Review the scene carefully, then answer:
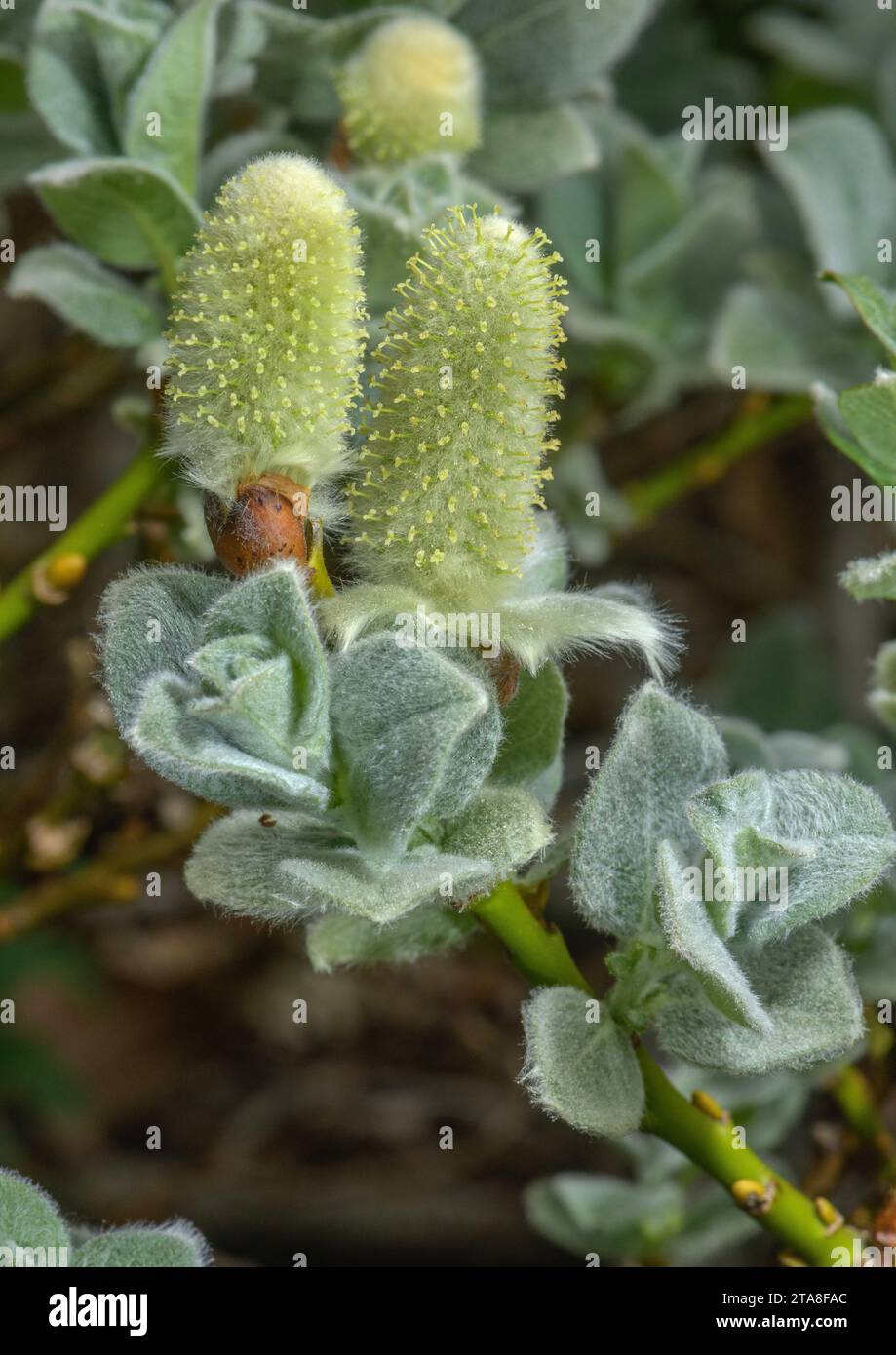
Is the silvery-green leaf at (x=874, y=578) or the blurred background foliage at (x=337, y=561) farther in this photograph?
the blurred background foliage at (x=337, y=561)

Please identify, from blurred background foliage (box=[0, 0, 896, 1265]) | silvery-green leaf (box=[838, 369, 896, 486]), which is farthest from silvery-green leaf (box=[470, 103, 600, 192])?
silvery-green leaf (box=[838, 369, 896, 486])

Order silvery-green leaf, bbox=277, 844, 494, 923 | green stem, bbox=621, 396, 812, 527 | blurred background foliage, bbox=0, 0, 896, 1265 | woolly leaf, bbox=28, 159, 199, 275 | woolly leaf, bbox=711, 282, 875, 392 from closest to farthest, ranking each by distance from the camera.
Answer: silvery-green leaf, bbox=277, 844, 494, 923, woolly leaf, bbox=28, 159, 199, 275, blurred background foliage, bbox=0, 0, 896, 1265, woolly leaf, bbox=711, 282, 875, 392, green stem, bbox=621, 396, 812, 527

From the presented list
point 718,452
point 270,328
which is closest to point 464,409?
point 270,328

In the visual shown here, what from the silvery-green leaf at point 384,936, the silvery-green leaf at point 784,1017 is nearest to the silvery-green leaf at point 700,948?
the silvery-green leaf at point 784,1017

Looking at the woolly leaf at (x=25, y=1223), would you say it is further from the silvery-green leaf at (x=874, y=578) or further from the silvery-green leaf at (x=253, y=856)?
the silvery-green leaf at (x=874, y=578)

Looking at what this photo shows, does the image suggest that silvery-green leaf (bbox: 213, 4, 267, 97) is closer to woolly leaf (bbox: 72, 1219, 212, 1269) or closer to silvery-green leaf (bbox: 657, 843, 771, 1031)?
silvery-green leaf (bbox: 657, 843, 771, 1031)

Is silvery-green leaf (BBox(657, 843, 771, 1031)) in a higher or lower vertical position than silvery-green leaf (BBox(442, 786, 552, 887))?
lower
